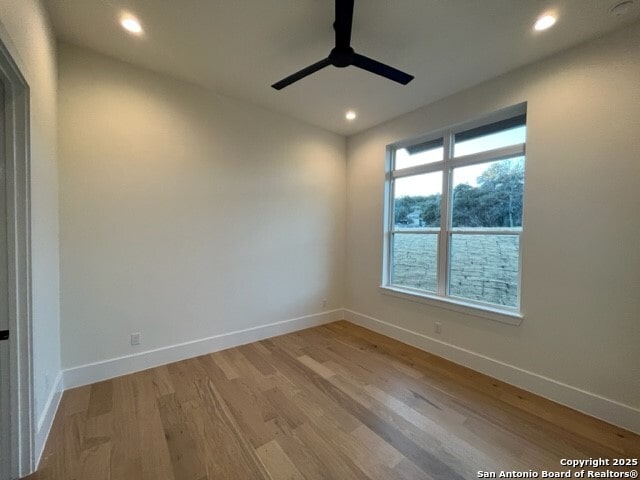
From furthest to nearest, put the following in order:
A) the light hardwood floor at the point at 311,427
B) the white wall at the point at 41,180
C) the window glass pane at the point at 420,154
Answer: the window glass pane at the point at 420,154, the light hardwood floor at the point at 311,427, the white wall at the point at 41,180

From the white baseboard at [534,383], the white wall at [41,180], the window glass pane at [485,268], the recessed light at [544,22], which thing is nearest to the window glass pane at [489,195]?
the window glass pane at [485,268]

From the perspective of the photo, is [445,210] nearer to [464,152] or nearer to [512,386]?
[464,152]

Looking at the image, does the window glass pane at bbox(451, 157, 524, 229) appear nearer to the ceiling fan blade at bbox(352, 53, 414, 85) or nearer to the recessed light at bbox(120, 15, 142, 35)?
the ceiling fan blade at bbox(352, 53, 414, 85)

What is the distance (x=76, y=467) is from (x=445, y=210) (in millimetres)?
3603

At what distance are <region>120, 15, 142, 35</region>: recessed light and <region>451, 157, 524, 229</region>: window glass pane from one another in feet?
10.3

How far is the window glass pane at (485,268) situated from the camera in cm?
261

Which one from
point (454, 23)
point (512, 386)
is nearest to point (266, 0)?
point (454, 23)

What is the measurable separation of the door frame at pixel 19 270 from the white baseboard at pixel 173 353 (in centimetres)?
95

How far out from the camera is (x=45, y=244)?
1824 mm

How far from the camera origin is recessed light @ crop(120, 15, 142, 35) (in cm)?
196

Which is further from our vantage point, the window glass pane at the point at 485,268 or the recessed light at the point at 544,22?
the window glass pane at the point at 485,268

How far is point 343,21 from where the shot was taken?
5.53ft

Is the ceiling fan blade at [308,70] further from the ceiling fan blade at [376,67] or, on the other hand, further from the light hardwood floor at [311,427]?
the light hardwood floor at [311,427]

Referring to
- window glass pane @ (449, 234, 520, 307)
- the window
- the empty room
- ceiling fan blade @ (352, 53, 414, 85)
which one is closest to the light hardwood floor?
the empty room
